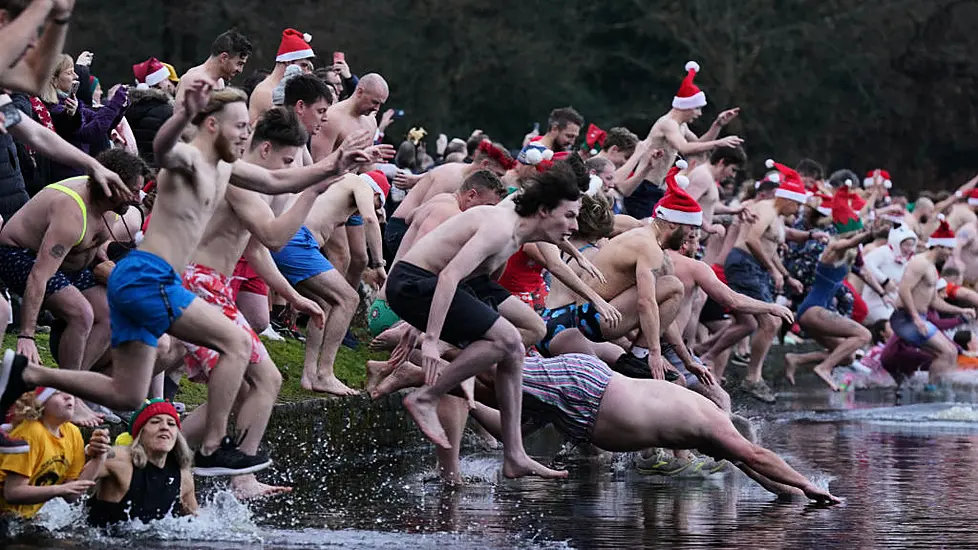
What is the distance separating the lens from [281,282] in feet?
30.6

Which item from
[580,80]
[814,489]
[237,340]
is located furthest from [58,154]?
[580,80]

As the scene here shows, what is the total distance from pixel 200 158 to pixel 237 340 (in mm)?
791

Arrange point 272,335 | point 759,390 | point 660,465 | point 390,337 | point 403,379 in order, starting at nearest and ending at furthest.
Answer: point 403,379, point 390,337, point 660,465, point 272,335, point 759,390

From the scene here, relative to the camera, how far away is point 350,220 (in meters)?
12.3

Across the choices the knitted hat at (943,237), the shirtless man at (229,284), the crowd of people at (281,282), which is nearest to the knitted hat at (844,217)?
the knitted hat at (943,237)

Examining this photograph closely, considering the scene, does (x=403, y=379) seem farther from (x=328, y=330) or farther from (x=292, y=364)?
(x=292, y=364)

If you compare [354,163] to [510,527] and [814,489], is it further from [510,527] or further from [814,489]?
[814,489]

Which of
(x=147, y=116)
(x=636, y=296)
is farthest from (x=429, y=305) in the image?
(x=147, y=116)

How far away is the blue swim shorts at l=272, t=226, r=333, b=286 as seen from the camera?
35.9 ft

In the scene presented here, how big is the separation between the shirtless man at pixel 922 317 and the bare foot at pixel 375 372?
8.61 meters

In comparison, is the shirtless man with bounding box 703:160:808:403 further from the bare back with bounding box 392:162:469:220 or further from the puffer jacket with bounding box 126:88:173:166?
the puffer jacket with bounding box 126:88:173:166

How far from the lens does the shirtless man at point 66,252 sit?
8836 mm

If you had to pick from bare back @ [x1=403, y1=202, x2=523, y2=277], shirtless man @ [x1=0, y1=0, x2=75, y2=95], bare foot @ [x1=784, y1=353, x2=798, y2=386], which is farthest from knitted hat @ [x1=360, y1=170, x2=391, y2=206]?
bare foot @ [x1=784, y1=353, x2=798, y2=386]

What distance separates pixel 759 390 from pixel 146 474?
9.50 meters
